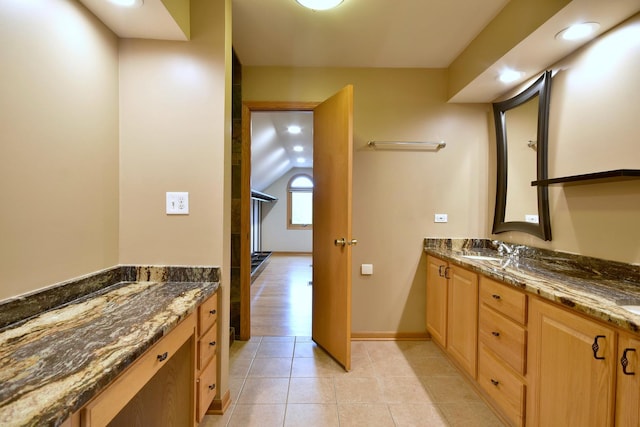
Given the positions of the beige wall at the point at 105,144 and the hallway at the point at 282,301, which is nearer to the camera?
the beige wall at the point at 105,144

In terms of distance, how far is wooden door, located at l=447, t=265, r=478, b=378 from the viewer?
1.75 metres

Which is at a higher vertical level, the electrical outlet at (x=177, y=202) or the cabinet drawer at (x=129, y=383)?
the electrical outlet at (x=177, y=202)

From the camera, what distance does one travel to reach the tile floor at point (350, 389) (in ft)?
5.09

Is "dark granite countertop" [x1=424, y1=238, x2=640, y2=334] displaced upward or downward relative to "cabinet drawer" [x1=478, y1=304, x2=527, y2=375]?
upward

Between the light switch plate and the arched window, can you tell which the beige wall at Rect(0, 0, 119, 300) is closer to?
the light switch plate

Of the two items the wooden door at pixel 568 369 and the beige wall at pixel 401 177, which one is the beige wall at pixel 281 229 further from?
the wooden door at pixel 568 369

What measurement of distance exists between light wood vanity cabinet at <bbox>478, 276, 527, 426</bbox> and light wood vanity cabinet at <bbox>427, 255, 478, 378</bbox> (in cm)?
8

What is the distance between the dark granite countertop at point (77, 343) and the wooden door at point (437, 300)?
175 cm

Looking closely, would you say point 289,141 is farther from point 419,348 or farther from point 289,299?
point 419,348

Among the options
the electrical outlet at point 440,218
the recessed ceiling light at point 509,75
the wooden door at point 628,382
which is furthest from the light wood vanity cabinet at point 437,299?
the recessed ceiling light at point 509,75

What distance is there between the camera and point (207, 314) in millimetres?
1394

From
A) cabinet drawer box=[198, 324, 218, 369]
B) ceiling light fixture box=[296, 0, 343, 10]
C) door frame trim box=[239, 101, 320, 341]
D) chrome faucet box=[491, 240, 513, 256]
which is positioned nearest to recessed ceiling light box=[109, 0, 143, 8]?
ceiling light fixture box=[296, 0, 343, 10]

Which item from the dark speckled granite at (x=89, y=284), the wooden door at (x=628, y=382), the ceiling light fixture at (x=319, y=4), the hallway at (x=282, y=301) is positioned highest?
the ceiling light fixture at (x=319, y=4)

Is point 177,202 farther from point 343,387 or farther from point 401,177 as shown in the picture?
point 401,177
